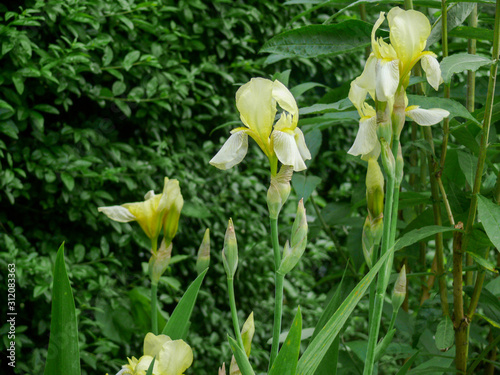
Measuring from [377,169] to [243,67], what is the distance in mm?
1662

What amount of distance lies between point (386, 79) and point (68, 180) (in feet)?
4.19

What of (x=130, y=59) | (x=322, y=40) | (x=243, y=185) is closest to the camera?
(x=322, y=40)

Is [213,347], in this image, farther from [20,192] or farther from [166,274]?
[20,192]

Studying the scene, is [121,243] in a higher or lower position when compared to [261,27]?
lower

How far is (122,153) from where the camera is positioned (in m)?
1.88

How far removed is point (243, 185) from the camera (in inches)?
88.8

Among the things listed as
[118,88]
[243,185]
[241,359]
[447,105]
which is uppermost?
[447,105]

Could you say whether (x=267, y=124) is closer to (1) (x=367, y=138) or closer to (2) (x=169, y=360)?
(1) (x=367, y=138)

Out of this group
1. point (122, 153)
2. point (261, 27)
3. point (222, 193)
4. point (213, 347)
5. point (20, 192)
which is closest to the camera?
point (20, 192)

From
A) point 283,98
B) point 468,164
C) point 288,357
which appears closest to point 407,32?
point 283,98

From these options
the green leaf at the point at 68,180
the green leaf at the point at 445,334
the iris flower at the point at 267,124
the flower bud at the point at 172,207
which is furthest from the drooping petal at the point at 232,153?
the green leaf at the point at 68,180

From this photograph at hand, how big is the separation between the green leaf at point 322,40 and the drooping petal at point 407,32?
28cm

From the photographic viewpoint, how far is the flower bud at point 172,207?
71 cm

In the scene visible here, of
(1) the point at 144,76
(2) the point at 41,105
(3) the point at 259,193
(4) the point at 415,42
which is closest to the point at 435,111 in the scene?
(4) the point at 415,42
